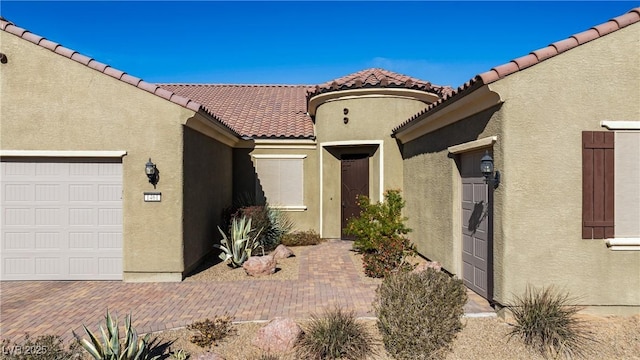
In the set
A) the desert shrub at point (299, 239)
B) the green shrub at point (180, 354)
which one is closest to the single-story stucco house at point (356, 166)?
the desert shrub at point (299, 239)

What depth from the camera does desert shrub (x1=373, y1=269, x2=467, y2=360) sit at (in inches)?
192

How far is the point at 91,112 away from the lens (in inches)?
311

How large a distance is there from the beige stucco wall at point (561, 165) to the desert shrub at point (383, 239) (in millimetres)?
2639

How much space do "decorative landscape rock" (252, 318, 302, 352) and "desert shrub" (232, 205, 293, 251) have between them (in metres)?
5.46

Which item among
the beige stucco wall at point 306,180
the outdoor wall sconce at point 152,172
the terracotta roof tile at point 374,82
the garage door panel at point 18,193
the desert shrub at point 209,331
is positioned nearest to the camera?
the desert shrub at point 209,331

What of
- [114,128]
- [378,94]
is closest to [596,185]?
[378,94]

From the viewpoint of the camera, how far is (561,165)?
569 cm

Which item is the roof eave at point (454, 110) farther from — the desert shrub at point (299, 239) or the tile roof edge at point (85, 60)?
the tile roof edge at point (85, 60)

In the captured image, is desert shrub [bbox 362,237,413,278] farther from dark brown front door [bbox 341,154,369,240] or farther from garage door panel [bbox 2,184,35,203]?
garage door panel [bbox 2,184,35,203]

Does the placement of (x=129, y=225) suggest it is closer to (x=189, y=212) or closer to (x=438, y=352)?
(x=189, y=212)

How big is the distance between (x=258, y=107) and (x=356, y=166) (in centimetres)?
635

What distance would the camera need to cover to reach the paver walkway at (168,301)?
5.87m

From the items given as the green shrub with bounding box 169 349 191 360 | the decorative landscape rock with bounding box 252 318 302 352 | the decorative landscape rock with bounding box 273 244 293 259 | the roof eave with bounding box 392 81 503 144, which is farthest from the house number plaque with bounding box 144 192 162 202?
the roof eave with bounding box 392 81 503 144

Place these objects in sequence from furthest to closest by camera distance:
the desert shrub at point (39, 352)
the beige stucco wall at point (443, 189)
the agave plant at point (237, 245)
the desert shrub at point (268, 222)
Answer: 1. the desert shrub at point (268, 222)
2. the agave plant at point (237, 245)
3. the beige stucco wall at point (443, 189)
4. the desert shrub at point (39, 352)
